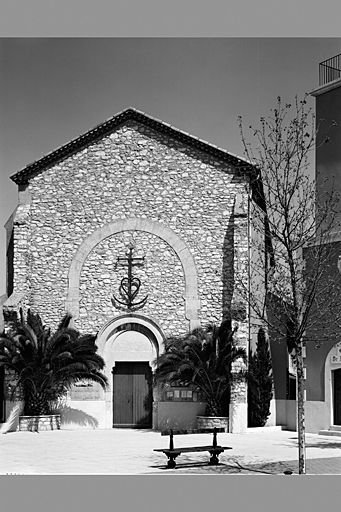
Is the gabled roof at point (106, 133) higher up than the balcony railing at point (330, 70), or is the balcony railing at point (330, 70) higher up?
the balcony railing at point (330, 70)

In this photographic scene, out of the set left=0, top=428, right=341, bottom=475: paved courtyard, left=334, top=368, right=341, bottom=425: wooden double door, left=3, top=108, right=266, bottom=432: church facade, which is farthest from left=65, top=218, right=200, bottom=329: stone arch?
left=334, top=368, right=341, bottom=425: wooden double door

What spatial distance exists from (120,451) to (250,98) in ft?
26.8

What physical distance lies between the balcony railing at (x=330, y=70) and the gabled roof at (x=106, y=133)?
11.7 feet

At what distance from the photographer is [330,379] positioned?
2133 cm

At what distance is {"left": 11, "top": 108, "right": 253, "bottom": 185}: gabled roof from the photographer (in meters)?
24.2

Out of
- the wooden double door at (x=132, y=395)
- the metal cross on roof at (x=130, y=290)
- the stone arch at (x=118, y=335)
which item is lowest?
the wooden double door at (x=132, y=395)

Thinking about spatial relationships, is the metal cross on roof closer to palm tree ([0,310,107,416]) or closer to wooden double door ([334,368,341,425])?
palm tree ([0,310,107,416])

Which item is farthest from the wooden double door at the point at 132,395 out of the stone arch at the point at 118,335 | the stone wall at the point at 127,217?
the stone wall at the point at 127,217

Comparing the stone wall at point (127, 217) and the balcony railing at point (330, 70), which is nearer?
the balcony railing at point (330, 70)

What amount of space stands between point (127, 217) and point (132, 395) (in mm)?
5596

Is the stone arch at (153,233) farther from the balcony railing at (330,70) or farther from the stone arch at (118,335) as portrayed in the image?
the balcony railing at (330,70)

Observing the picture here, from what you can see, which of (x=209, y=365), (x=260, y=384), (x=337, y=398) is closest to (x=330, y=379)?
(x=337, y=398)

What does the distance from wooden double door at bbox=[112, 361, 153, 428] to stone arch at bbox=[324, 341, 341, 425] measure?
17.9 ft

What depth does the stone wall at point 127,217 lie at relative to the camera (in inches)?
936
